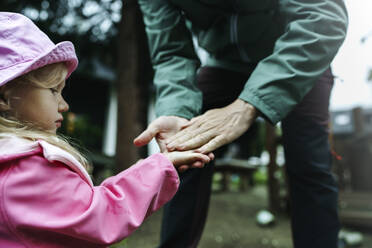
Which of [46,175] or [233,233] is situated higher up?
[46,175]

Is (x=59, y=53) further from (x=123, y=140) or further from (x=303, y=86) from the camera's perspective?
(x=123, y=140)

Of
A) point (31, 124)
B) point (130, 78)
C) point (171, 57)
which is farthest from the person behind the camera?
point (130, 78)

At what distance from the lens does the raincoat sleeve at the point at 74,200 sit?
80cm

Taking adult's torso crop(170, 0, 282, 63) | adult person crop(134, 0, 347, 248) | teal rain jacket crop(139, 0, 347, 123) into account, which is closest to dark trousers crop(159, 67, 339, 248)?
adult person crop(134, 0, 347, 248)

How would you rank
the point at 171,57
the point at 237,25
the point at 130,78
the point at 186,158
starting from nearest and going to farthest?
the point at 186,158, the point at 237,25, the point at 171,57, the point at 130,78

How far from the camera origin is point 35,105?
95cm

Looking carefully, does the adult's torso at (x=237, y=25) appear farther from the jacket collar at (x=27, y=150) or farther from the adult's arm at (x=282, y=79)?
the jacket collar at (x=27, y=150)

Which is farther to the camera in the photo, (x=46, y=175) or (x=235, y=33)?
(x=235, y=33)

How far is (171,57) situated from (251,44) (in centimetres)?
36

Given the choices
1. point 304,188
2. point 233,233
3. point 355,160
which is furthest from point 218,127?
point 355,160

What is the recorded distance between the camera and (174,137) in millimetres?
1177

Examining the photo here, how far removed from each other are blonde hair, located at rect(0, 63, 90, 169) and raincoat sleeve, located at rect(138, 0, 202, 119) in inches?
17.6

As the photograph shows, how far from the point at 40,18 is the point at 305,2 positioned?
3807 millimetres

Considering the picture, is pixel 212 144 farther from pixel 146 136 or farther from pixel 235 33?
pixel 235 33
